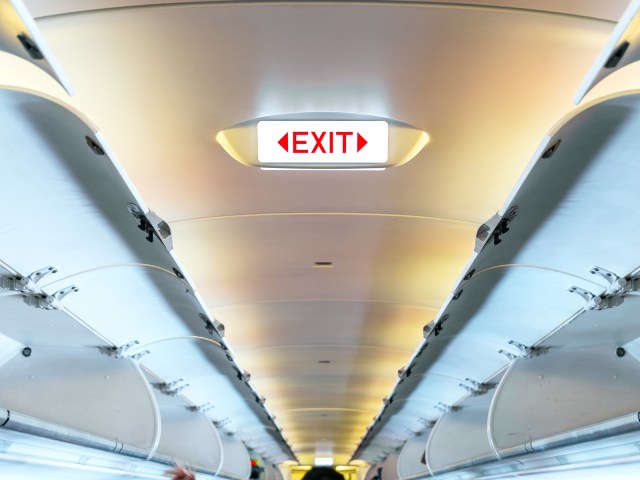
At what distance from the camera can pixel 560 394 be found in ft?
32.4

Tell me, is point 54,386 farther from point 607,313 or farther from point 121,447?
point 607,313

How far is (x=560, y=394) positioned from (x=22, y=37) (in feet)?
25.6

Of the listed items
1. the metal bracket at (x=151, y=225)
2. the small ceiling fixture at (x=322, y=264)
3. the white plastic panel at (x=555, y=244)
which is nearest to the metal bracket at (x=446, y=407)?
the white plastic panel at (x=555, y=244)

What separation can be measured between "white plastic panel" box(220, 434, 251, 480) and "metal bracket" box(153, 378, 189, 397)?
20.1 ft

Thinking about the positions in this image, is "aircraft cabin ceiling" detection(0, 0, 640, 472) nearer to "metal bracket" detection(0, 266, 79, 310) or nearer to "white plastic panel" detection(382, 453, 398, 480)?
"metal bracket" detection(0, 266, 79, 310)

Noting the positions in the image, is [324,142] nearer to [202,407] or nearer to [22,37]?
[22,37]

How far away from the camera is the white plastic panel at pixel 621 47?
3352mm

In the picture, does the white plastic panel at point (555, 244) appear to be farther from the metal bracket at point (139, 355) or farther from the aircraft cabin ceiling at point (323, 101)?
the metal bracket at point (139, 355)

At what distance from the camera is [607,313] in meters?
7.95

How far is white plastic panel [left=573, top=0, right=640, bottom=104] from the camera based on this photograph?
3.35 meters

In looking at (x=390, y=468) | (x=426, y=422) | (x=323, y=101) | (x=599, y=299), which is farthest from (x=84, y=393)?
(x=390, y=468)

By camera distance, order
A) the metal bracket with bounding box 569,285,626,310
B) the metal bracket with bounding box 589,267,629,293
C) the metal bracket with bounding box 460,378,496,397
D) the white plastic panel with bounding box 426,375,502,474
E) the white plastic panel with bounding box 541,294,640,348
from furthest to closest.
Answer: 1. the white plastic panel with bounding box 426,375,502,474
2. the metal bracket with bounding box 460,378,496,397
3. the white plastic panel with bounding box 541,294,640,348
4. the metal bracket with bounding box 569,285,626,310
5. the metal bracket with bounding box 589,267,629,293

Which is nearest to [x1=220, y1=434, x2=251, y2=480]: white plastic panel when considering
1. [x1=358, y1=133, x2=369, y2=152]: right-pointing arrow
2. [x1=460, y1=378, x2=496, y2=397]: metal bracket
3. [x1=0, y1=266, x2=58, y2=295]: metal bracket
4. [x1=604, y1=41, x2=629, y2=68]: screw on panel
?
[x1=460, y1=378, x2=496, y2=397]: metal bracket

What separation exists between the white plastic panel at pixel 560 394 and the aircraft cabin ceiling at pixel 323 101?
1.53 meters
